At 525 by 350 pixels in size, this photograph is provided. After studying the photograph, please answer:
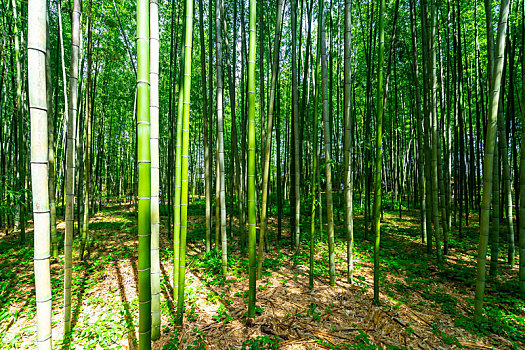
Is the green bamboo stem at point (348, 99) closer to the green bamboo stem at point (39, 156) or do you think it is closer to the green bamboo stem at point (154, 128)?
the green bamboo stem at point (154, 128)

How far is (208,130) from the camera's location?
137 inches

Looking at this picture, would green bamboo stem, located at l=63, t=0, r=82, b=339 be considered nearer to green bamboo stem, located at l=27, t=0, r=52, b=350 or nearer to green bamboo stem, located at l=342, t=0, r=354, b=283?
green bamboo stem, located at l=27, t=0, r=52, b=350

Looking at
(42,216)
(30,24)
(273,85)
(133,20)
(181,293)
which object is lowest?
(181,293)

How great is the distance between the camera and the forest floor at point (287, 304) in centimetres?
183

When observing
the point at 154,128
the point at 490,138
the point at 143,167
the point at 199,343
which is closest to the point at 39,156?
the point at 143,167

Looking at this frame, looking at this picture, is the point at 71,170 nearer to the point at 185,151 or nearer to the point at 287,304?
the point at 185,151

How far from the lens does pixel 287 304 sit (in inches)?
→ 90.4

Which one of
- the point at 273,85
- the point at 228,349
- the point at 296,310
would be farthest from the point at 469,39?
the point at 228,349

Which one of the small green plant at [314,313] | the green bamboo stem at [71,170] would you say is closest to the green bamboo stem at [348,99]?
the small green plant at [314,313]

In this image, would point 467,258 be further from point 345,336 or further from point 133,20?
point 133,20

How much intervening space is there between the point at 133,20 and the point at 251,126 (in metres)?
5.04

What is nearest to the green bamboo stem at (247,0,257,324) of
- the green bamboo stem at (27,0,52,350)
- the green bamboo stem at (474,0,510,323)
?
the green bamboo stem at (27,0,52,350)

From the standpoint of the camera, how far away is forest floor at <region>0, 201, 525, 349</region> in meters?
1.83

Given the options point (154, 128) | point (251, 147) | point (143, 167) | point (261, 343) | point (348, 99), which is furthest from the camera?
point (348, 99)
